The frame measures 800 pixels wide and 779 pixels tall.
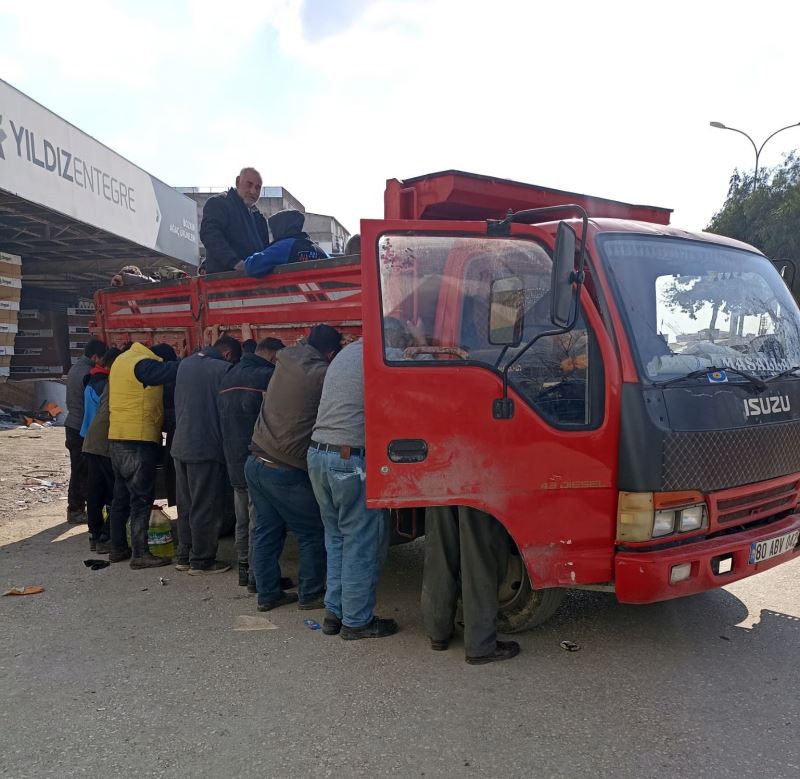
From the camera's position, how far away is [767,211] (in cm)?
2155

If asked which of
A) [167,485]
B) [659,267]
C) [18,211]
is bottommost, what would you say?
[167,485]

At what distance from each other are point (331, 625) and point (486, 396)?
5.87 ft

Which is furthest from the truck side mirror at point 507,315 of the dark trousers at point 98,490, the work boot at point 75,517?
the work boot at point 75,517

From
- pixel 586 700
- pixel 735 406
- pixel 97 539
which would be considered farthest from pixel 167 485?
pixel 735 406

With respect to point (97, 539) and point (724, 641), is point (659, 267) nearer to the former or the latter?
point (724, 641)

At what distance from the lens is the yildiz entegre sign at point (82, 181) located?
1106cm

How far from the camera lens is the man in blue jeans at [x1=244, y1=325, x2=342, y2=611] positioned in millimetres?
4137

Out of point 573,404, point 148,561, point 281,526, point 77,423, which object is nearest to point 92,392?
point 77,423

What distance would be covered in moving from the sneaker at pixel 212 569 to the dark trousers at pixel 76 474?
2327 millimetres

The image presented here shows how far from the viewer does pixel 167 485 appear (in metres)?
6.27

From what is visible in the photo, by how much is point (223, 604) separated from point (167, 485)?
196cm

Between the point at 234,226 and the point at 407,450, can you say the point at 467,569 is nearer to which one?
the point at 407,450

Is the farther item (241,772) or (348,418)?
(348,418)

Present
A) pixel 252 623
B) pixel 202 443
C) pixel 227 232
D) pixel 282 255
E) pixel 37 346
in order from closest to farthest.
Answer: pixel 252 623
pixel 282 255
pixel 202 443
pixel 227 232
pixel 37 346
